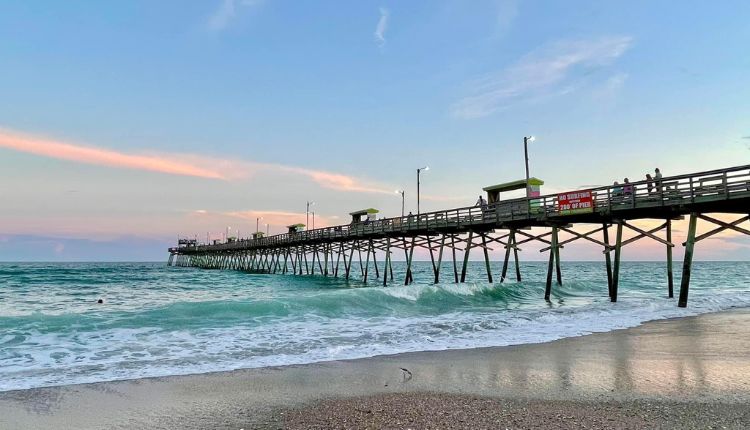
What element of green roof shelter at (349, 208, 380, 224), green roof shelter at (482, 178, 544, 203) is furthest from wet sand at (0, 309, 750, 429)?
green roof shelter at (349, 208, 380, 224)

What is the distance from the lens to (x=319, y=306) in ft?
59.8

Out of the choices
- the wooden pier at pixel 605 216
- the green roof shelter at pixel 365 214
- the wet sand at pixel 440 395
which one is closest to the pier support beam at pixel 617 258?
the wooden pier at pixel 605 216

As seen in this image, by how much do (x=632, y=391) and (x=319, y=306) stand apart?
524 inches

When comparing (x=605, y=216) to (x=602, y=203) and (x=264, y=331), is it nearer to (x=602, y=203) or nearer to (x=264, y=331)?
(x=602, y=203)

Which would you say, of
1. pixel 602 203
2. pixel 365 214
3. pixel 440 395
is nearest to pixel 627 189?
pixel 602 203

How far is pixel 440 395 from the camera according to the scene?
20.5ft

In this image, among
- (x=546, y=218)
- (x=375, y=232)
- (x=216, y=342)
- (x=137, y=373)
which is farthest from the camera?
(x=375, y=232)

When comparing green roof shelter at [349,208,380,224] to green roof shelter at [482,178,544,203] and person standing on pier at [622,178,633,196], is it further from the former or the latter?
person standing on pier at [622,178,633,196]

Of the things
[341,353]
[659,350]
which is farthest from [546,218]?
[341,353]

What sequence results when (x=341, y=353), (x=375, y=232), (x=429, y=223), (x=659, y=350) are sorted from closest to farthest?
(x=659, y=350) < (x=341, y=353) < (x=429, y=223) < (x=375, y=232)

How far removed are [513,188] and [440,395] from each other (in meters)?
22.2

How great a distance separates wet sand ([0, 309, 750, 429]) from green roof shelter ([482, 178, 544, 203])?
16.8m

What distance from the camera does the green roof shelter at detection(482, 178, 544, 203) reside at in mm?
25609

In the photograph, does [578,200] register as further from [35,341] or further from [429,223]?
[35,341]
